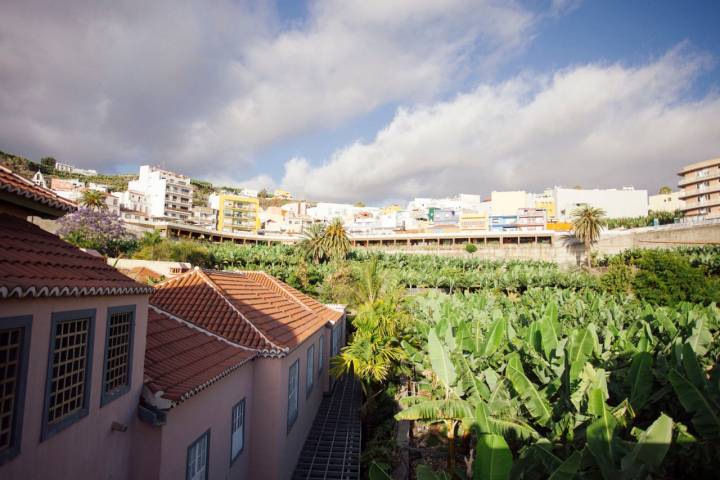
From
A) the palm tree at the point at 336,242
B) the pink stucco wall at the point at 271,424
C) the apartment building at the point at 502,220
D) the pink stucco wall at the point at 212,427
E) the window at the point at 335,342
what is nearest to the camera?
the pink stucco wall at the point at 212,427

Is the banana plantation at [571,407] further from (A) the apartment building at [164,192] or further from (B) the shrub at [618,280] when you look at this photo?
(A) the apartment building at [164,192]

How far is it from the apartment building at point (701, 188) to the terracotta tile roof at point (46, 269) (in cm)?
8509

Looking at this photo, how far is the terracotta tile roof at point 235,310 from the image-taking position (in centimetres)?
1088

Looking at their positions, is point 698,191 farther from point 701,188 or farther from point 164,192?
point 164,192

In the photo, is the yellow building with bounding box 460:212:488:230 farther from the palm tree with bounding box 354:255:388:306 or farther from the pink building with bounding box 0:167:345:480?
the pink building with bounding box 0:167:345:480

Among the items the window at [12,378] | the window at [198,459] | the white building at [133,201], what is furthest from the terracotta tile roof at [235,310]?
the white building at [133,201]

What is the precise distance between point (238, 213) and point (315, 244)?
53.2 m

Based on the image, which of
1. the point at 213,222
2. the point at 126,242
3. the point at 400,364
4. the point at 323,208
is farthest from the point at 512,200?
the point at 400,364

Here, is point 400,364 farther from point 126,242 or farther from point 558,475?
point 126,242

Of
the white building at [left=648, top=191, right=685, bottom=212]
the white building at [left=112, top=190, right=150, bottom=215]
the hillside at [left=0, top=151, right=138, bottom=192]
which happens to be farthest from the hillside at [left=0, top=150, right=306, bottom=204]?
the white building at [left=648, top=191, right=685, bottom=212]

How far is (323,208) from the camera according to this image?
125 metres

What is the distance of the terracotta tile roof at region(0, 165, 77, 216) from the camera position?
5.45 meters

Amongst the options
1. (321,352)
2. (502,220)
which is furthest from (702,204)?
(321,352)

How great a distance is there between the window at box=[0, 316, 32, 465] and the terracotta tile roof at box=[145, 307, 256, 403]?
227 cm
